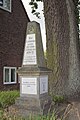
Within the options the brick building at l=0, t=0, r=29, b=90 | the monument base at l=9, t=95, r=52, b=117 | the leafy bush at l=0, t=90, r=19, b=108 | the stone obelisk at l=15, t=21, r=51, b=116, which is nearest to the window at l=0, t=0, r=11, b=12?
the brick building at l=0, t=0, r=29, b=90

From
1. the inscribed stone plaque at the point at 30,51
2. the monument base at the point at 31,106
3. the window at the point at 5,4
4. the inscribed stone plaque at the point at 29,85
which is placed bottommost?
the monument base at the point at 31,106

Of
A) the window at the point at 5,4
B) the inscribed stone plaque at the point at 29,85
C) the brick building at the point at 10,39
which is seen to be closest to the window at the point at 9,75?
the brick building at the point at 10,39

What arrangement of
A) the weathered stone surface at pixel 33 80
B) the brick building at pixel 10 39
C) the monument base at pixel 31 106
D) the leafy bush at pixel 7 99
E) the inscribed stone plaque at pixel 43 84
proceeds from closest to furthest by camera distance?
1. the monument base at pixel 31 106
2. the weathered stone surface at pixel 33 80
3. the inscribed stone plaque at pixel 43 84
4. the leafy bush at pixel 7 99
5. the brick building at pixel 10 39

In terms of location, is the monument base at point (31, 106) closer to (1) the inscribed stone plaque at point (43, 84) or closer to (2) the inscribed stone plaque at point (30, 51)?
(1) the inscribed stone plaque at point (43, 84)

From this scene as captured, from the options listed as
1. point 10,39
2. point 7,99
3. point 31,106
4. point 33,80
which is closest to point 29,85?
point 33,80

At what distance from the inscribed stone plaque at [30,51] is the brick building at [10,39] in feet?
27.9

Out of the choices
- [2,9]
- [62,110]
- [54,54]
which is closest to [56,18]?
[54,54]

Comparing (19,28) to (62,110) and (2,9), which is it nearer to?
(2,9)

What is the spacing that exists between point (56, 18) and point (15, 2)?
8.24 m

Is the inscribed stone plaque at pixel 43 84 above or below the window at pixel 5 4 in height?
below

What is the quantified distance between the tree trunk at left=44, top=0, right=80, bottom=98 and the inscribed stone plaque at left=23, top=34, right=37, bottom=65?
2963 mm

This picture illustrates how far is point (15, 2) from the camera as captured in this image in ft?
61.4

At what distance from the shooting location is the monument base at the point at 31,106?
770cm

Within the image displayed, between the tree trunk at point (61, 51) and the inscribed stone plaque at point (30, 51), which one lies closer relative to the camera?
the inscribed stone plaque at point (30, 51)
